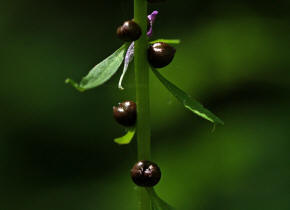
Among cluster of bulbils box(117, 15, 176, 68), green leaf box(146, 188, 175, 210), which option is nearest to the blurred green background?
green leaf box(146, 188, 175, 210)

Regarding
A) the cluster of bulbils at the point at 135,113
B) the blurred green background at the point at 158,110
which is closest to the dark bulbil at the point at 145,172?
the cluster of bulbils at the point at 135,113

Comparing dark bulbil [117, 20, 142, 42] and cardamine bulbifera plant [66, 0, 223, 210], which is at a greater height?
dark bulbil [117, 20, 142, 42]

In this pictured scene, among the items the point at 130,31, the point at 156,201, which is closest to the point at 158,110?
the point at 156,201

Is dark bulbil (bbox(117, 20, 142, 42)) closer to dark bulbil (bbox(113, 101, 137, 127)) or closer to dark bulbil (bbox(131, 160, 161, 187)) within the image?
dark bulbil (bbox(113, 101, 137, 127))

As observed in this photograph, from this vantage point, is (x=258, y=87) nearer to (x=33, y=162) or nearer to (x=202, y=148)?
Result: (x=202, y=148)

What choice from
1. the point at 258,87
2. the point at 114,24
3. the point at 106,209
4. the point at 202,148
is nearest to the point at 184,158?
the point at 202,148

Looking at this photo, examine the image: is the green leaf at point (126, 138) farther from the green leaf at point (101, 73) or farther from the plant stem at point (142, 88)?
the green leaf at point (101, 73)
